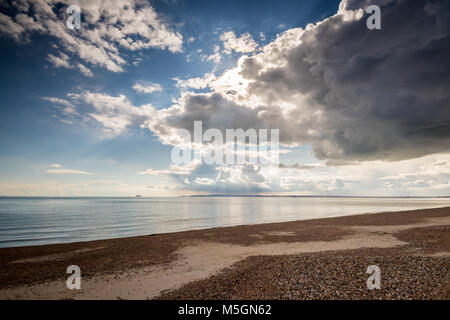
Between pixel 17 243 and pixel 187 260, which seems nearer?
pixel 187 260

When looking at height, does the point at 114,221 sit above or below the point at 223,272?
below

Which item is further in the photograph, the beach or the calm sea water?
the calm sea water

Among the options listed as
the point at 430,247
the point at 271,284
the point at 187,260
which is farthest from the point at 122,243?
the point at 430,247

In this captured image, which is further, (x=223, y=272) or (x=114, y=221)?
(x=114, y=221)

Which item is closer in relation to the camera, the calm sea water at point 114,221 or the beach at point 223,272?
the beach at point 223,272

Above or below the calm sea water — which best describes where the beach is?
above

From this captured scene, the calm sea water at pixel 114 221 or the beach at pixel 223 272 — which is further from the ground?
the beach at pixel 223 272

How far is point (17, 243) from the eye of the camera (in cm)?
2473
